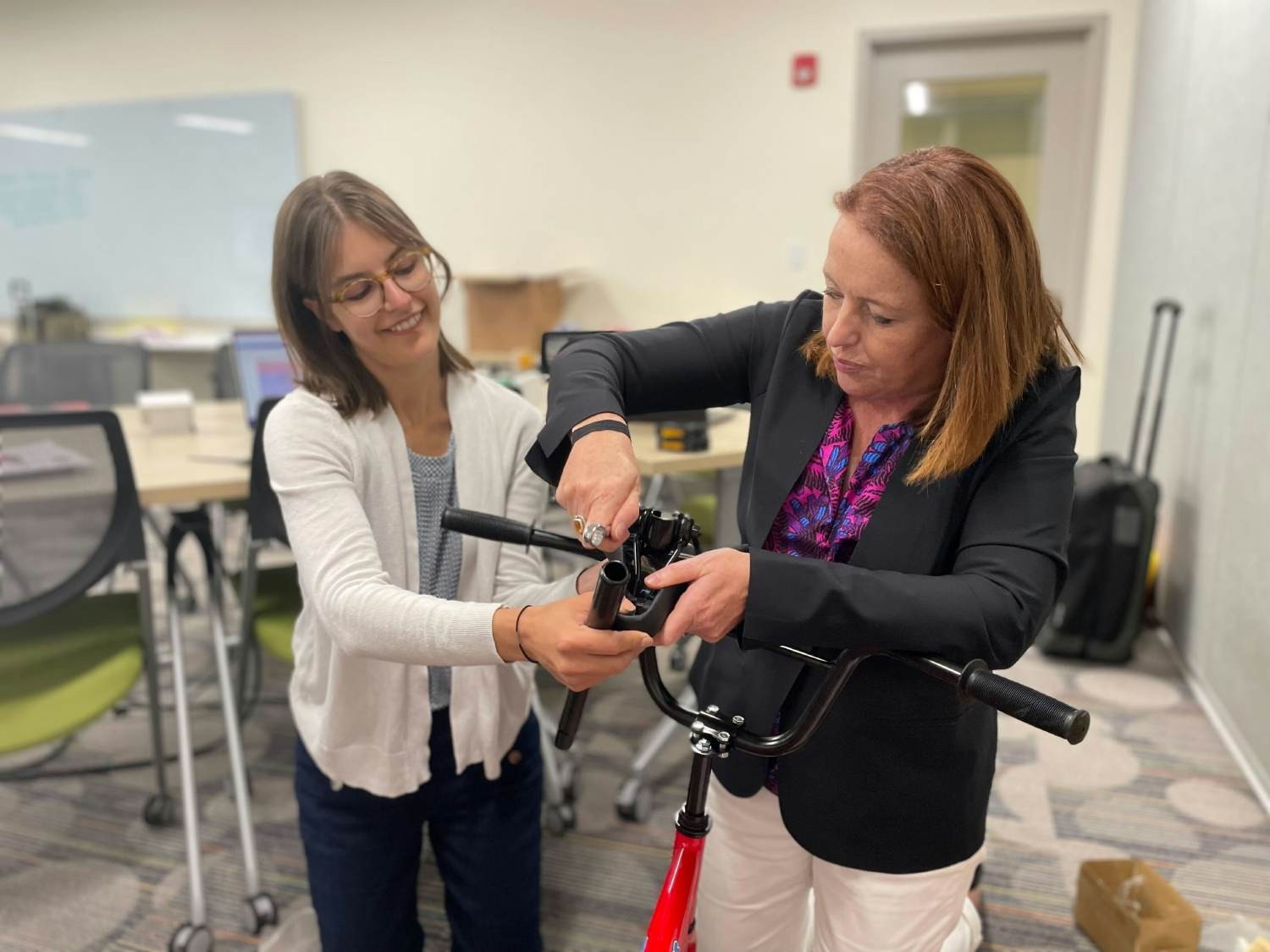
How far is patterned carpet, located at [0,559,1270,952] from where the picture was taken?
1688mm

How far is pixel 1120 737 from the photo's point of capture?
236cm

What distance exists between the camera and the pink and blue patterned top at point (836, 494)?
0.93 m

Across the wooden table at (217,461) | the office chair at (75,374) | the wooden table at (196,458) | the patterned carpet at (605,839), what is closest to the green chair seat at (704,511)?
the wooden table at (217,461)

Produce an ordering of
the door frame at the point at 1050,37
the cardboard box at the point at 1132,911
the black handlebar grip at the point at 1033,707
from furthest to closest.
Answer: the door frame at the point at 1050,37
the cardboard box at the point at 1132,911
the black handlebar grip at the point at 1033,707

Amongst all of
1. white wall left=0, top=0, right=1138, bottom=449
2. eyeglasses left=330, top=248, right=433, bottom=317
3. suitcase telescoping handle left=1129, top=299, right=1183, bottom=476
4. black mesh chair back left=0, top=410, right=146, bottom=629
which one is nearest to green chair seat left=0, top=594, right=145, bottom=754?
A: black mesh chair back left=0, top=410, right=146, bottom=629

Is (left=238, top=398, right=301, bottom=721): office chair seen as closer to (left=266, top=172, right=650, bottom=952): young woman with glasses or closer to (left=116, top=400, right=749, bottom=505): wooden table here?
(left=116, top=400, right=749, bottom=505): wooden table

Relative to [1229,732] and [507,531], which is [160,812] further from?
[1229,732]

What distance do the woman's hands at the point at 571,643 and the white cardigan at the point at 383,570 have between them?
0.17 metres

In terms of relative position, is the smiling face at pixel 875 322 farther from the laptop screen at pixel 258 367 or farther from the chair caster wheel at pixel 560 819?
the laptop screen at pixel 258 367

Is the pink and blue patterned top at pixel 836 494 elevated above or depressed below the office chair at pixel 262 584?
above

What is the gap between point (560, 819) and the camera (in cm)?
195

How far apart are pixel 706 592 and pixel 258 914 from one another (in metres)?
1.38

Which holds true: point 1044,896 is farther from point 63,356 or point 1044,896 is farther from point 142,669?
point 63,356

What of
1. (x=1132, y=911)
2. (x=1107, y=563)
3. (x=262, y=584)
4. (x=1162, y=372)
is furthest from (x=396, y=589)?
(x=1162, y=372)
